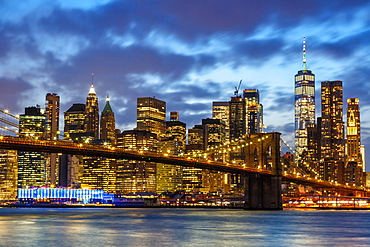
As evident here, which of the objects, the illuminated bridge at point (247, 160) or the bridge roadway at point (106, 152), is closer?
the bridge roadway at point (106, 152)

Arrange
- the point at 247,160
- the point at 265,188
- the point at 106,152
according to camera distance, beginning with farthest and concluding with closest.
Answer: the point at 247,160 < the point at 265,188 < the point at 106,152

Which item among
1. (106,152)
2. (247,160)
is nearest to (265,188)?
(247,160)

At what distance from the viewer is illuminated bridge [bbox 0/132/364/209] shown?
228ft

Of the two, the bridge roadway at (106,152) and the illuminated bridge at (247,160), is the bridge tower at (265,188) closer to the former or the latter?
the illuminated bridge at (247,160)

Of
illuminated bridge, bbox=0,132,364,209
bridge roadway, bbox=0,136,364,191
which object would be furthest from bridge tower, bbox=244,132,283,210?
bridge roadway, bbox=0,136,364,191

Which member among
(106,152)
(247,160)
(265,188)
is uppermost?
(106,152)

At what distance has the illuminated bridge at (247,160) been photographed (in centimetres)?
6956

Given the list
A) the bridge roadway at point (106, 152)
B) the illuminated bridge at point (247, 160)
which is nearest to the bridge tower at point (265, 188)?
the illuminated bridge at point (247, 160)

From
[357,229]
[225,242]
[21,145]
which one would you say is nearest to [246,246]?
[225,242]

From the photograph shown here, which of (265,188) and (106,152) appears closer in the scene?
(106,152)

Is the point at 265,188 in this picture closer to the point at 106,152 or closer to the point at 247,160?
the point at 247,160

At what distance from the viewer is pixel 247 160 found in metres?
96.9

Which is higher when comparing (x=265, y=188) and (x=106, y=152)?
(x=106, y=152)

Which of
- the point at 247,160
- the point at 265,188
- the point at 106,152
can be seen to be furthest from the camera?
the point at 247,160
